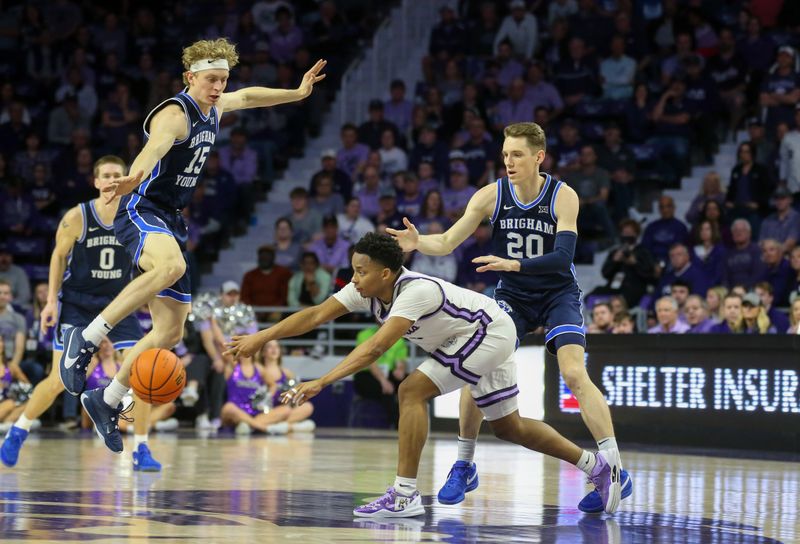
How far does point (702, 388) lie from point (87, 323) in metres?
5.51

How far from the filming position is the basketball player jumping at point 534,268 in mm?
6594

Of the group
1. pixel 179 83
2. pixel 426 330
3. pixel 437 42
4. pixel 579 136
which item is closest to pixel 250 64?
pixel 179 83

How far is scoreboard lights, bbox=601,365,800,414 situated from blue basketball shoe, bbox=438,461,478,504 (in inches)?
203

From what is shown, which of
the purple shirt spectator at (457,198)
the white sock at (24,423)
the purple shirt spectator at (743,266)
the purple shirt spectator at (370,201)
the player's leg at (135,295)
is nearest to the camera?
the player's leg at (135,295)

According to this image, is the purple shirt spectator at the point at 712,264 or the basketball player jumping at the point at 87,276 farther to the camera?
the purple shirt spectator at the point at 712,264

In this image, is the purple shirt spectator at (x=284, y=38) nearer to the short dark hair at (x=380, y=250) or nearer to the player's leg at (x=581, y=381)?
the player's leg at (x=581, y=381)

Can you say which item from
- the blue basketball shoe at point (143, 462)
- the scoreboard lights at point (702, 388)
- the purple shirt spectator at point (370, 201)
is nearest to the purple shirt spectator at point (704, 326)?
the scoreboard lights at point (702, 388)

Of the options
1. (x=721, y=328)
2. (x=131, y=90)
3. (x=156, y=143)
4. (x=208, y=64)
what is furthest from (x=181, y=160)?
(x=131, y=90)

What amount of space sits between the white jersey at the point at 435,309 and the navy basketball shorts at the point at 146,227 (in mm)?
1618

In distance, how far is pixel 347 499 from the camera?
6.81 metres

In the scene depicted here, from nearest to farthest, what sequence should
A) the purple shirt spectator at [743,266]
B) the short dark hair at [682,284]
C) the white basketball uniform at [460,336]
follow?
1. the white basketball uniform at [460,336]
2. the short dark hair at [682,284]
3. the purple shirt spectator at [743,266]

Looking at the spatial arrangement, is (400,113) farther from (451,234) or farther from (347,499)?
(347,499)

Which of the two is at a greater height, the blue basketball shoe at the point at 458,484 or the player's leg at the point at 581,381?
the player's leg at the point at 581,381

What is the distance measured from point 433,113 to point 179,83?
4052 millimetres
